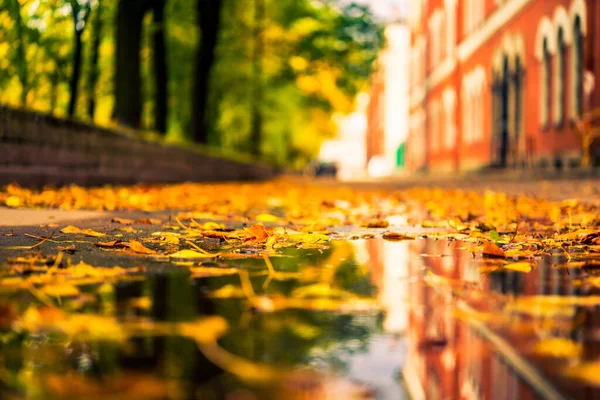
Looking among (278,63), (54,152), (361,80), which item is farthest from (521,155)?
(54,152)

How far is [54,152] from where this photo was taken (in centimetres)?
1071

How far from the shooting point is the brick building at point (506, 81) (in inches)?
771

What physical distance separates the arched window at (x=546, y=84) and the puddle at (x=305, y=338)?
19.9m

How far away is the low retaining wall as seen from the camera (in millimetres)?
9398

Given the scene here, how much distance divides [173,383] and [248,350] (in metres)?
0.32

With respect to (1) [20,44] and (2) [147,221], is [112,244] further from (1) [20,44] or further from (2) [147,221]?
(1) [20,44]

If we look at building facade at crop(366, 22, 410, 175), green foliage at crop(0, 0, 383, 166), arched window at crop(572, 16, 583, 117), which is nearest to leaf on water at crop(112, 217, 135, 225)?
arched window at crop(572, 16, 583, 117)

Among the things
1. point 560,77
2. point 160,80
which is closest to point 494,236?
point 560,77

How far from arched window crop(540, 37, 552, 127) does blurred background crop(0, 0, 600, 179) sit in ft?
0.15

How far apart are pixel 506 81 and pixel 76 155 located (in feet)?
62.7

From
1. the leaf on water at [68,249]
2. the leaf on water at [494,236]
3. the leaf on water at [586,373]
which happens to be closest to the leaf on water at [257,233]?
the leaf on water at [68,249]

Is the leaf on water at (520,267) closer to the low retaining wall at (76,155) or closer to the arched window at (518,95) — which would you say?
the low retaining wall at (76,155)

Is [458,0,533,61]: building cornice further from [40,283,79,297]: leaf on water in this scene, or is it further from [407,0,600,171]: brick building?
[40,283,79,297]: leaf on water

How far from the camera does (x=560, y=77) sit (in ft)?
69.0
